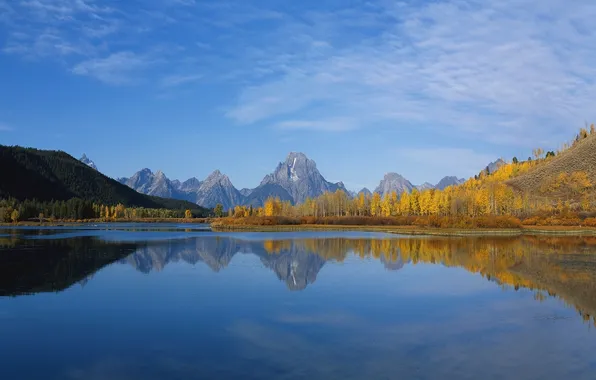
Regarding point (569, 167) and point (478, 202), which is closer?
point (478, 202)

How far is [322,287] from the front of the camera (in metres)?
26.3

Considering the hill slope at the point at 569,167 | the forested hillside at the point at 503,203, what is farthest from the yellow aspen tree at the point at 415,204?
the hill slope at the point at 569,167

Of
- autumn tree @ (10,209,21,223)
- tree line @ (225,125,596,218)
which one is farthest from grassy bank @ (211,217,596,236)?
autumn tree @ (10,209,21,223)

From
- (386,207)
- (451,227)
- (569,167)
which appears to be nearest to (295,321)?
(451,227)

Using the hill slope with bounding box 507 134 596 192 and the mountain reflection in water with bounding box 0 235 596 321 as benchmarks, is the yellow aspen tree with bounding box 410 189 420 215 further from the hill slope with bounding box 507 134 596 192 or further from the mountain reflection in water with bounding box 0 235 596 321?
the mountain reflection in water with bounding box 0 235 596 321

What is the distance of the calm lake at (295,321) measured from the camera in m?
12.9

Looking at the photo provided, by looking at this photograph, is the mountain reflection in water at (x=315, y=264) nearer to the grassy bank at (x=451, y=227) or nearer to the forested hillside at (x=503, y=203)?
the grassy bank at (x=451, y=227)

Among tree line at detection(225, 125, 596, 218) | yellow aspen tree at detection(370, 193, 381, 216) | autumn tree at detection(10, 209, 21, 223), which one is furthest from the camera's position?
yellow aspen tree at detection(370, 193, 381, 216)

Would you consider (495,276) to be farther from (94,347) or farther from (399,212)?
(399,212)

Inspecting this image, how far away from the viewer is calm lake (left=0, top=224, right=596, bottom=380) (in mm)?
12883

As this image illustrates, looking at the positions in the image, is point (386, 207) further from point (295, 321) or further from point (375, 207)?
point (295, 321)

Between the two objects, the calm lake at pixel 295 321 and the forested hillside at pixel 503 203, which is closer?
the calm lake at pixel 295 321

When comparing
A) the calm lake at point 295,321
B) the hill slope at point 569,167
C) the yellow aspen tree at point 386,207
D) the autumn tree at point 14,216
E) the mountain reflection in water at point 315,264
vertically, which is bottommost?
the calm lake at point 295,321

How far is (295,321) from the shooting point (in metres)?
18.2
